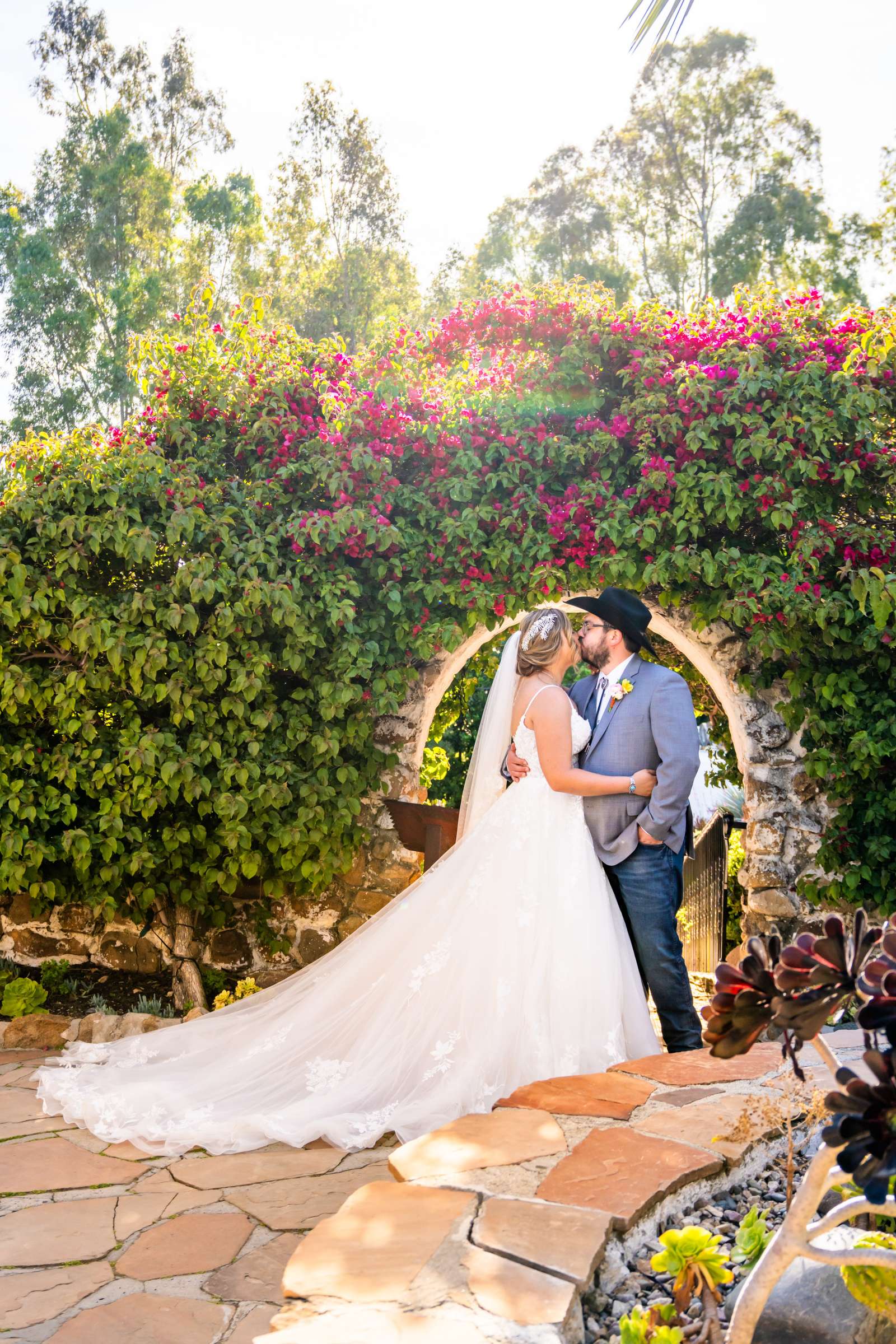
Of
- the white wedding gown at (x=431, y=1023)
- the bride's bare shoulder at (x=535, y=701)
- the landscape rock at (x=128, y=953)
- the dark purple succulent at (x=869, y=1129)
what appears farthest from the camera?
the landscape rock at (x=128, y=953)

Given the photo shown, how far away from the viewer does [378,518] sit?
15.0ft

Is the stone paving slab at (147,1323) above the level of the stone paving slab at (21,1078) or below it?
above

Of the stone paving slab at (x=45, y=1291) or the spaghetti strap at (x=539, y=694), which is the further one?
the spaghetti strap at (x=539, y=694)

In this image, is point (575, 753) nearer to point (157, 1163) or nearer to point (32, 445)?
point (157, 1163)

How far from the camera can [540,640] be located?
11.5ft

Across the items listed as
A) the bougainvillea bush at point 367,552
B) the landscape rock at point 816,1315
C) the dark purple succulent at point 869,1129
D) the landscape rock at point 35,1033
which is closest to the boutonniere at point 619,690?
the bougainvillea bush at point 367,552

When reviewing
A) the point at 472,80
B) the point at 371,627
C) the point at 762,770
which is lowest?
the point at 762,770

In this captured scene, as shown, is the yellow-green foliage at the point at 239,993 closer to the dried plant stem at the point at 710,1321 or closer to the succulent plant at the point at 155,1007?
the succulent plant at the point at 155,1007

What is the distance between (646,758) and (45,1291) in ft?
7.56

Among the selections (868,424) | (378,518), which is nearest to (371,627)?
(378,518)

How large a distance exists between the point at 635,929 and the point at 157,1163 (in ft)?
5.52

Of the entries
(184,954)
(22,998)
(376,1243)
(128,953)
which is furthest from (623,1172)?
(128,953)

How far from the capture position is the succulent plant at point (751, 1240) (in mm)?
1659

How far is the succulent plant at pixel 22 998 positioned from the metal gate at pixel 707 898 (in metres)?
4.10
